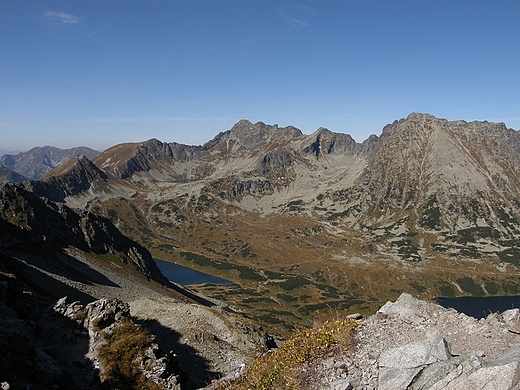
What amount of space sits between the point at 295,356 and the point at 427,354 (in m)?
5.03

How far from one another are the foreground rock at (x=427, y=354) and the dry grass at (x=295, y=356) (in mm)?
499

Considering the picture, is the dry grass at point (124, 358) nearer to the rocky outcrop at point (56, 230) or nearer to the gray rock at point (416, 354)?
the gray rock at point (416, 354)

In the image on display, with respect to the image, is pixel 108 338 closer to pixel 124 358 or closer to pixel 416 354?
pixel 124 358

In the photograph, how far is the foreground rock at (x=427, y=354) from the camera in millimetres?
11219

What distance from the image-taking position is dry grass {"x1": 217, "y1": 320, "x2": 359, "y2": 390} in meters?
13.9

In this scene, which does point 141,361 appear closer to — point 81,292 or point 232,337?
point 232,337

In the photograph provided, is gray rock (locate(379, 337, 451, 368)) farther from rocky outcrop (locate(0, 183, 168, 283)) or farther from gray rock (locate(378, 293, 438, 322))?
rocky outcrop (locate(0, 183, 168, 283))

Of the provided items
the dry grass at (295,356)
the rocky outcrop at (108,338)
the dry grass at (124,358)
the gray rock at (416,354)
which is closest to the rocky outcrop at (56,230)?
the rocky outcrop at (108,338)

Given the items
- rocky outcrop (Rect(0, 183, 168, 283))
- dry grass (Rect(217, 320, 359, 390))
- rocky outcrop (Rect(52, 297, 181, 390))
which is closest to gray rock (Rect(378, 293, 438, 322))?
dry grass (Rect(217, 320, 359, 390))

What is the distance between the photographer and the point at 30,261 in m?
71.8

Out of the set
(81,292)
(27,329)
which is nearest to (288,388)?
(27,329)

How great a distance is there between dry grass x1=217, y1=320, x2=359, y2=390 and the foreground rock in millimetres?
499

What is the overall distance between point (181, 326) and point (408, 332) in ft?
98.0

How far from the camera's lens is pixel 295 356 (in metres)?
14.6
